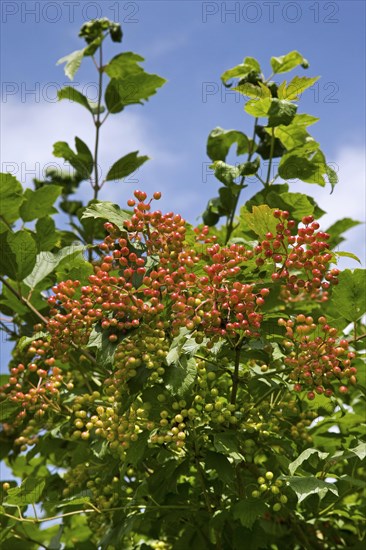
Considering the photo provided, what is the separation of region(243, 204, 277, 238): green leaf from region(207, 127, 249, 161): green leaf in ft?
4.72

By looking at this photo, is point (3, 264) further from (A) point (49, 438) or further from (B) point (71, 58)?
(B) point (71, 58)

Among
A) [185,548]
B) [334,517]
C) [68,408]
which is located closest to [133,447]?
[68,408]

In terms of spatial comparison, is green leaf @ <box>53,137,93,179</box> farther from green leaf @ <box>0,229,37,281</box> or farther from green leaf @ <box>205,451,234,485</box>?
green leaf @ <box>205,451,234,485</box>

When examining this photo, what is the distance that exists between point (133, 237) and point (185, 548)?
160 cm

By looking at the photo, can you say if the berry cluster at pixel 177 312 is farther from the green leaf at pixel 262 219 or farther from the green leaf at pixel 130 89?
the green leaf at pixel 130 89

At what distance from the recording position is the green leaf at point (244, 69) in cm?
391

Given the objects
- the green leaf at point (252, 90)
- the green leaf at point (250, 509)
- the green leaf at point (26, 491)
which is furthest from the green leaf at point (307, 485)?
the green leaf at point (252, 90)

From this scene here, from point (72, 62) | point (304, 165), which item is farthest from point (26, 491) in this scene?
point (72, 62)

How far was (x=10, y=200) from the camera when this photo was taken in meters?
3.86

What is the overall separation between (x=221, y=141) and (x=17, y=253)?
1.41 meters

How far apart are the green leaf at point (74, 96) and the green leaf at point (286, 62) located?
1195mm

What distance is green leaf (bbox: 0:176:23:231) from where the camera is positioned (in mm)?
3770

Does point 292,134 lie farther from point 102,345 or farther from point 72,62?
point 102,345

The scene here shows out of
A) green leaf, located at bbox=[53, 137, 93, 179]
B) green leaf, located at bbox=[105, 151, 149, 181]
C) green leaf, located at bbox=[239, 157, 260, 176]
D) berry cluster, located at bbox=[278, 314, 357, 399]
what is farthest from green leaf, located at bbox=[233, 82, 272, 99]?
berry cluster, located at bbox=[278, 314, 357, 399]
